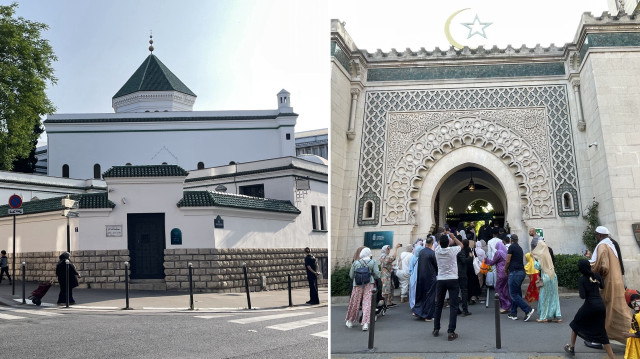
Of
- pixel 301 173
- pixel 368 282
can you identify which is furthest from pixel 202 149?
pixel 368 282

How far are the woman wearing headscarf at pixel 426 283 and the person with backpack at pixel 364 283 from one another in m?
0.70

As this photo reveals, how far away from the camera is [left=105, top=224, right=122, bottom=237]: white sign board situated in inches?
408

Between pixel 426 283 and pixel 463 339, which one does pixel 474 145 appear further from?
pixel 463 339

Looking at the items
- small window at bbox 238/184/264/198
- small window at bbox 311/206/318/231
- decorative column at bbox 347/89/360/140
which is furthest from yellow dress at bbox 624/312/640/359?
small window at bbox 238/184/264/198

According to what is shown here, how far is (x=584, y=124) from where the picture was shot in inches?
476

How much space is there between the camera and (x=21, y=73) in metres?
10.2

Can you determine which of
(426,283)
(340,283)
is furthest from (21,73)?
(426,283)

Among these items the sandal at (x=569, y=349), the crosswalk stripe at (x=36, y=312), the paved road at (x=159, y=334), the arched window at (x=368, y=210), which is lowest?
the sandal at (x=569, y=349)

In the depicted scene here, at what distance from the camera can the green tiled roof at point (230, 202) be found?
11.5 metres

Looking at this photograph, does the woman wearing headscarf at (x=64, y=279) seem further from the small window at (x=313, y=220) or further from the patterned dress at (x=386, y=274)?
the small window at (x=313, y=220)

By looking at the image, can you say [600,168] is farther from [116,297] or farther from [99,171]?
[99,171]

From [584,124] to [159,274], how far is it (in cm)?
954

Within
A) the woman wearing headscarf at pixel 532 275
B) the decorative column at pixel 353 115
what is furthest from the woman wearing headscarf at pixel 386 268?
the decorative column at pixel 353 115

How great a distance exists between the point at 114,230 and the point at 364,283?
563cm
